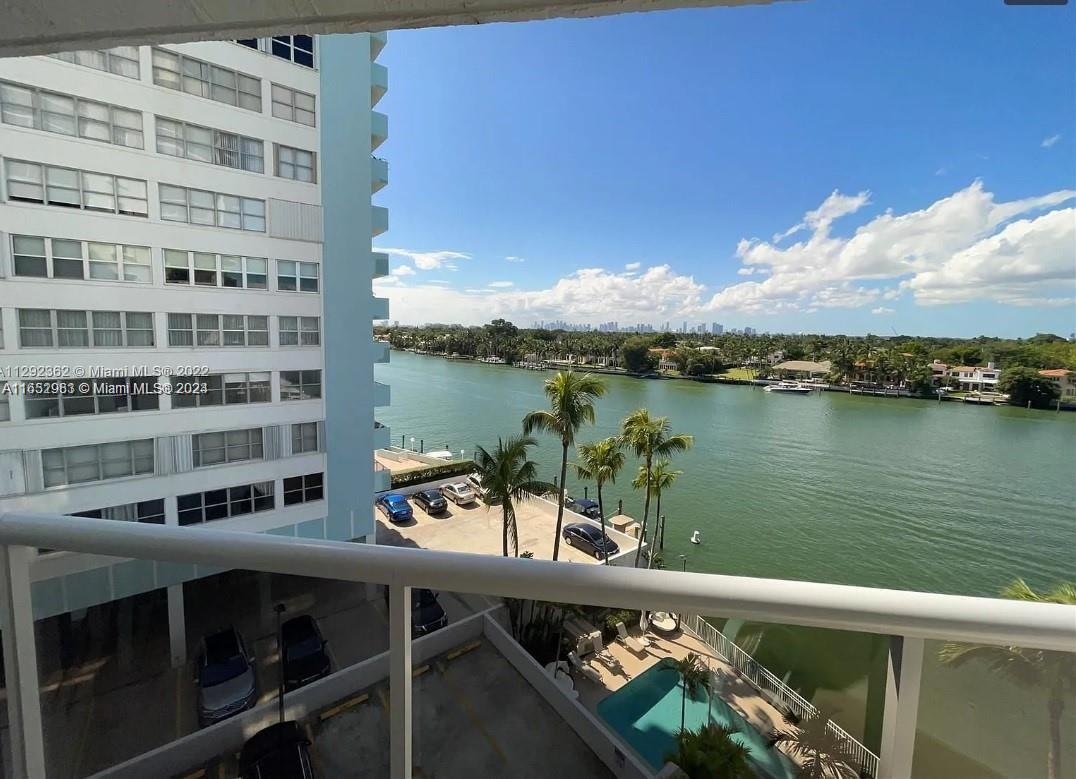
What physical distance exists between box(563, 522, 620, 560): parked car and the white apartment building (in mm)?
4391

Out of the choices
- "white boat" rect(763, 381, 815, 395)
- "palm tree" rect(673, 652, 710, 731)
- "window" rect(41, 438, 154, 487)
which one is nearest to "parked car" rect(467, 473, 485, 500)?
"window" rect(41, 438, 154, 487)

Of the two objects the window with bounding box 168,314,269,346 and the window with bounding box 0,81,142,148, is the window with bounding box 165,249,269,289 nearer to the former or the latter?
the window with bounding box 168,314,269,346

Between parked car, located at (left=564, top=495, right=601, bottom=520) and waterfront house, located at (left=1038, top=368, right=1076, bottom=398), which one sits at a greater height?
waterfront house, located at (left=1038, top=368, right=1076, bottom=398)

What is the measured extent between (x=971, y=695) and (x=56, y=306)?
8.09m

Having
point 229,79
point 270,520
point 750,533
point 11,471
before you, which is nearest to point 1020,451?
point 750,533

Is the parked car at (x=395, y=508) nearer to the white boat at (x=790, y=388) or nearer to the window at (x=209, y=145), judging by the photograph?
the window at (x=209, y=145)

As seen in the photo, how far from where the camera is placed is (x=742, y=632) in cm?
59

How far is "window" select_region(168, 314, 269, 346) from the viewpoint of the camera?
6.43m

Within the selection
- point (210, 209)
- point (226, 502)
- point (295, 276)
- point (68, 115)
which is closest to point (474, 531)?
point (226, 502)

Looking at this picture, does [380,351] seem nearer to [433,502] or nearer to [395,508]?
[395,508]

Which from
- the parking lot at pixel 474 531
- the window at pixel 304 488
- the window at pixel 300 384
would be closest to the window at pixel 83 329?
the window at pixel 300 384

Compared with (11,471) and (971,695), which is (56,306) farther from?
(971,695)

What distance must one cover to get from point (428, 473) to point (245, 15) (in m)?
13.7

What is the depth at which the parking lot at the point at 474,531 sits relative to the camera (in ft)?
33.1
